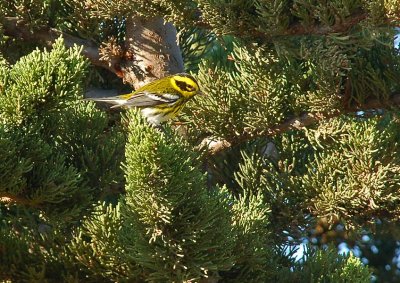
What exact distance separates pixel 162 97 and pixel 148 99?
47 mm

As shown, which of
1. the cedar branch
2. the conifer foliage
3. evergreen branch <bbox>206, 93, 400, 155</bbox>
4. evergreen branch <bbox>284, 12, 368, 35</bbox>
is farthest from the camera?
the cedar branch

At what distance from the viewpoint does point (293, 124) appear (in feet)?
9.84

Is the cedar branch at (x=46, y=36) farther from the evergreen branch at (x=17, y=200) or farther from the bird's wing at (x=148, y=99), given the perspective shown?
the evergreen branch at (x=17, y=200)

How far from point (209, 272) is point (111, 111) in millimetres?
973

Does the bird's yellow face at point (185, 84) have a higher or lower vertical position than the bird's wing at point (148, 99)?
higher

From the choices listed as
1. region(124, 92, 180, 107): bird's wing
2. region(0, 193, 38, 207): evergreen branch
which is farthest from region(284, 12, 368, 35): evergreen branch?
region(0, 193, 38, 207): evergreen branch

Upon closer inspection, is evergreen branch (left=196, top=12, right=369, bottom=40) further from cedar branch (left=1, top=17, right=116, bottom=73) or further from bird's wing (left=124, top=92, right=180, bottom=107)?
cedar branch (left=1, top=17, right=116, bottom=73)

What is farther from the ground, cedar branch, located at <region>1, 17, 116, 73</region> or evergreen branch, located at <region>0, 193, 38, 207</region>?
cedar branch, located at <region>1, 17, 116, 73</region>

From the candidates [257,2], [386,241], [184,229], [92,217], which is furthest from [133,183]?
[386,241]

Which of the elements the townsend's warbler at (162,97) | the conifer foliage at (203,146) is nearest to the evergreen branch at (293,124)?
the conifer foliage at (203,146)

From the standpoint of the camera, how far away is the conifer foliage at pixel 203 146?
2357 millimetres

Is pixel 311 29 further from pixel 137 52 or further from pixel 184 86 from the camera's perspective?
pixel 137 52

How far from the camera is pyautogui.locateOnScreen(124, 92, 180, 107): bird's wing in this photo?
296cm

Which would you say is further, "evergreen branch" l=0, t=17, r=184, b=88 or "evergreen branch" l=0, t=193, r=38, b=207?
"evergreen branch" l=0, t=17, r=184, b=88
